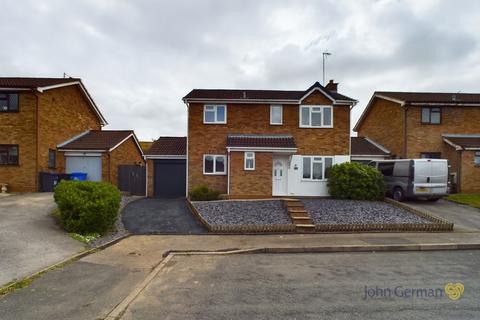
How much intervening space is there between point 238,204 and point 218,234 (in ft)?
9.74

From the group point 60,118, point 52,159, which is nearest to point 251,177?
point 52,159

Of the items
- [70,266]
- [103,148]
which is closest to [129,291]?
[70,266]

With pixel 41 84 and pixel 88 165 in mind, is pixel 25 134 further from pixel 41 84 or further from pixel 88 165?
pixel 88 165

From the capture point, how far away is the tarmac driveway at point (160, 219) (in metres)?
11.3

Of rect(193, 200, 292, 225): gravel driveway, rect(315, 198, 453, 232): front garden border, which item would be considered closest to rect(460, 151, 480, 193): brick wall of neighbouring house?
rect(315, 198, 453, 232): front garden border

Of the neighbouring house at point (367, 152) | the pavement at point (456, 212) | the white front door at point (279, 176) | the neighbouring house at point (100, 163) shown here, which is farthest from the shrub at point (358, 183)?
the neighbouring house at point (100, 163)

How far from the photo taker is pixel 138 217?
1289 centimetres

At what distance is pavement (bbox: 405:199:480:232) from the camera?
39.4ft

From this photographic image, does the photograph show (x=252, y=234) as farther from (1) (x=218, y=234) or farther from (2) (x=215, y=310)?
(2) (x=215, y=310)

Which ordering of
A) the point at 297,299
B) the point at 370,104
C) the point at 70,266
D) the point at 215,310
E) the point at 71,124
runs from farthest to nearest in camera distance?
the point at 370,104 → the point at 71,124 → the point at 70,266 → the point at 297,299 → the point at 215,310

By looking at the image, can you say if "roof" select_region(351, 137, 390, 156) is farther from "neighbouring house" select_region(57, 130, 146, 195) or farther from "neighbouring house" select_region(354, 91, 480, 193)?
"neighbouring house" select_region(57, 130, 146, 195)

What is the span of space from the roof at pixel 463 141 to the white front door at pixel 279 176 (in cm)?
1089

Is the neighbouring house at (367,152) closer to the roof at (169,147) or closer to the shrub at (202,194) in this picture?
the shrub at (202,194)

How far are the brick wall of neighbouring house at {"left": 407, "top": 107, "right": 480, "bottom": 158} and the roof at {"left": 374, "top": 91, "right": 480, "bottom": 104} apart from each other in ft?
1.72
